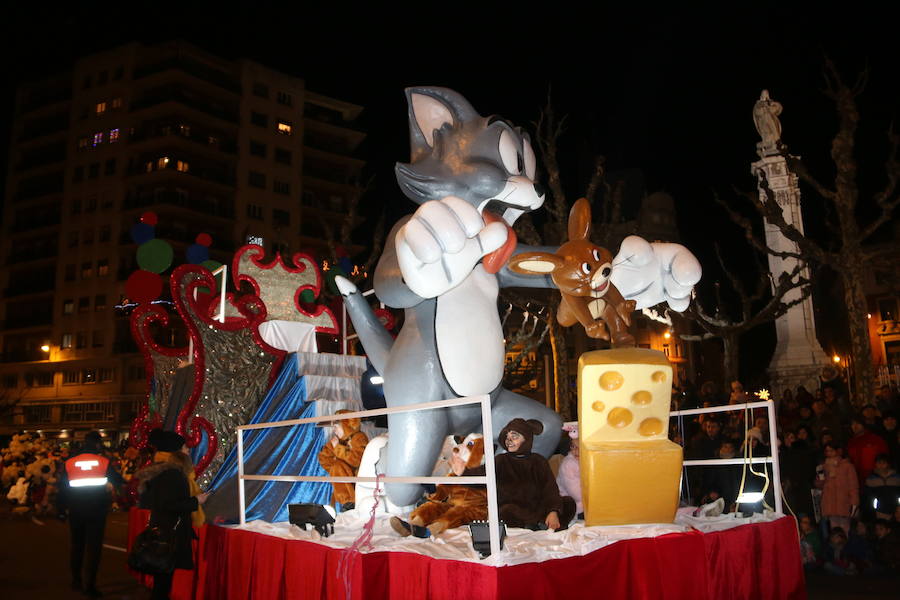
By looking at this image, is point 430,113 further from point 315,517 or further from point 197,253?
point 197,253

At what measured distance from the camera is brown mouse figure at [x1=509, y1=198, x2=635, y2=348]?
429cm

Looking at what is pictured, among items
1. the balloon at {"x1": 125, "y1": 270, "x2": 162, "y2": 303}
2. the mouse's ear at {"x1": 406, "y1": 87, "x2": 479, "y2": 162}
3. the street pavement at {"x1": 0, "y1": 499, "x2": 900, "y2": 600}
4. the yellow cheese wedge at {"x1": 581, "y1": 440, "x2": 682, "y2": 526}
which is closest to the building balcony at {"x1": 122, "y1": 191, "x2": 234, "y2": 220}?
the street pavement at {"x1": 0, "y1": 499, "x2": 900, "y2": 600}

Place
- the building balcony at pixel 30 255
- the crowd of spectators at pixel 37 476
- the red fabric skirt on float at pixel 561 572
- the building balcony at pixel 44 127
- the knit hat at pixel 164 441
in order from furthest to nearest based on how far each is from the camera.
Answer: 1. the building balcony at pixel 44 127
2. the building balcony at pixel 30 255
3. the crowd of spectators at pixel 37 476
4. the knit hat at pixel 164 441
5. the red fabric skirt on float at pixel 561 572

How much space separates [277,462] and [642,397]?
144 inches

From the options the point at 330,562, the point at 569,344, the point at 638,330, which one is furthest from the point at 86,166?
the point at 330,562

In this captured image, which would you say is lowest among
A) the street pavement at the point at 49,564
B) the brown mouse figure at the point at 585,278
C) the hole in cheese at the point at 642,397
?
the street pavement at the point at 49,564

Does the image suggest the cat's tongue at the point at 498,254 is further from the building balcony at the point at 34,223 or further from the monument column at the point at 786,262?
the building balcony at the point at 34,223

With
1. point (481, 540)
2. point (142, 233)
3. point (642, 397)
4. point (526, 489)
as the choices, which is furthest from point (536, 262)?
point (142, 233)

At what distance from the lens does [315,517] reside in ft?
13.1

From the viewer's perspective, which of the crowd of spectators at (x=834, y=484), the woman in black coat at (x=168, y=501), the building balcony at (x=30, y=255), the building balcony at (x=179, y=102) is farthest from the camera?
the building balcony at (x=30, y=255)

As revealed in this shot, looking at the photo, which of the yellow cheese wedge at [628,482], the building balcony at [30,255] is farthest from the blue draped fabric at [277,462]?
the building balcony at [30,255]

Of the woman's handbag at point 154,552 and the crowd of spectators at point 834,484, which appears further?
the crowd of spectators at point 834,484

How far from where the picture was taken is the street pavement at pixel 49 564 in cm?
655

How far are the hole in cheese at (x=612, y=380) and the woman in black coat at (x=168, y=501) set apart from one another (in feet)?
9.68
